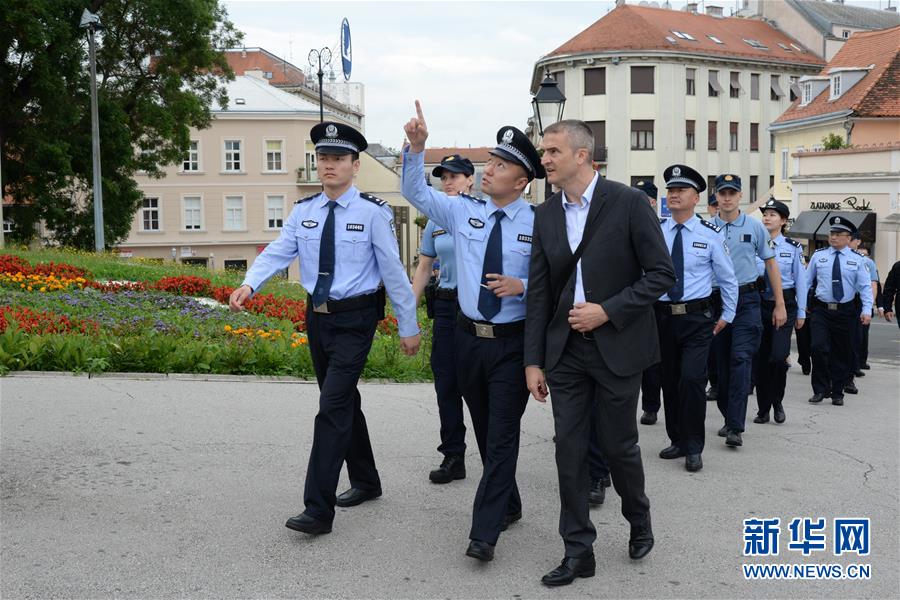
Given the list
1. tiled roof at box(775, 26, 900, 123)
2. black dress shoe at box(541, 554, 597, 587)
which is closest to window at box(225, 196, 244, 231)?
tiled roof at box(775, 26, 900, 123)

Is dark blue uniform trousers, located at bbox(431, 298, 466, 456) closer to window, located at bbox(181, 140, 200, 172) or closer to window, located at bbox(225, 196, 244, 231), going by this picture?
window, located at bbox(225, 196, 244, 231)

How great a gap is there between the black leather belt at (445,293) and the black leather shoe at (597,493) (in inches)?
60.7

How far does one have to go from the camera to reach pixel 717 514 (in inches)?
251

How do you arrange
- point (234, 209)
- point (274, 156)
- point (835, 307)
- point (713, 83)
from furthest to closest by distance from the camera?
point (234, 209) < point (274, 156) < point (713, 83) < point (835, 307)

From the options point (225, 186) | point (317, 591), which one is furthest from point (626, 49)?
point (317, 591)

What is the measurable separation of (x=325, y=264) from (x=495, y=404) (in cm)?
128

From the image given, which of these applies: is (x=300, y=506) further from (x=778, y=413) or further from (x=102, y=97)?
(x=102, y=97)

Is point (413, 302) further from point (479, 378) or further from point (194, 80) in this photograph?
point (194, 80)

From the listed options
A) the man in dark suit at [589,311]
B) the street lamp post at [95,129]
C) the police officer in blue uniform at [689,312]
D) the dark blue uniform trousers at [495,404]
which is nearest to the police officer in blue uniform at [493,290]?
the dark blue uniform trousers at [495,404]

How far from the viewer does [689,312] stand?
7.80 meters

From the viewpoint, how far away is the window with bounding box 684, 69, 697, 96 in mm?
65188


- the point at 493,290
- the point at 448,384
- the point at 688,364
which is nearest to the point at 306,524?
the point at 493,290

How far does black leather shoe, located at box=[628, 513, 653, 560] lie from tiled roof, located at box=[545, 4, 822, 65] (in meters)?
61.3

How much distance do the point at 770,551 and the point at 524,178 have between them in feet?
7.78
